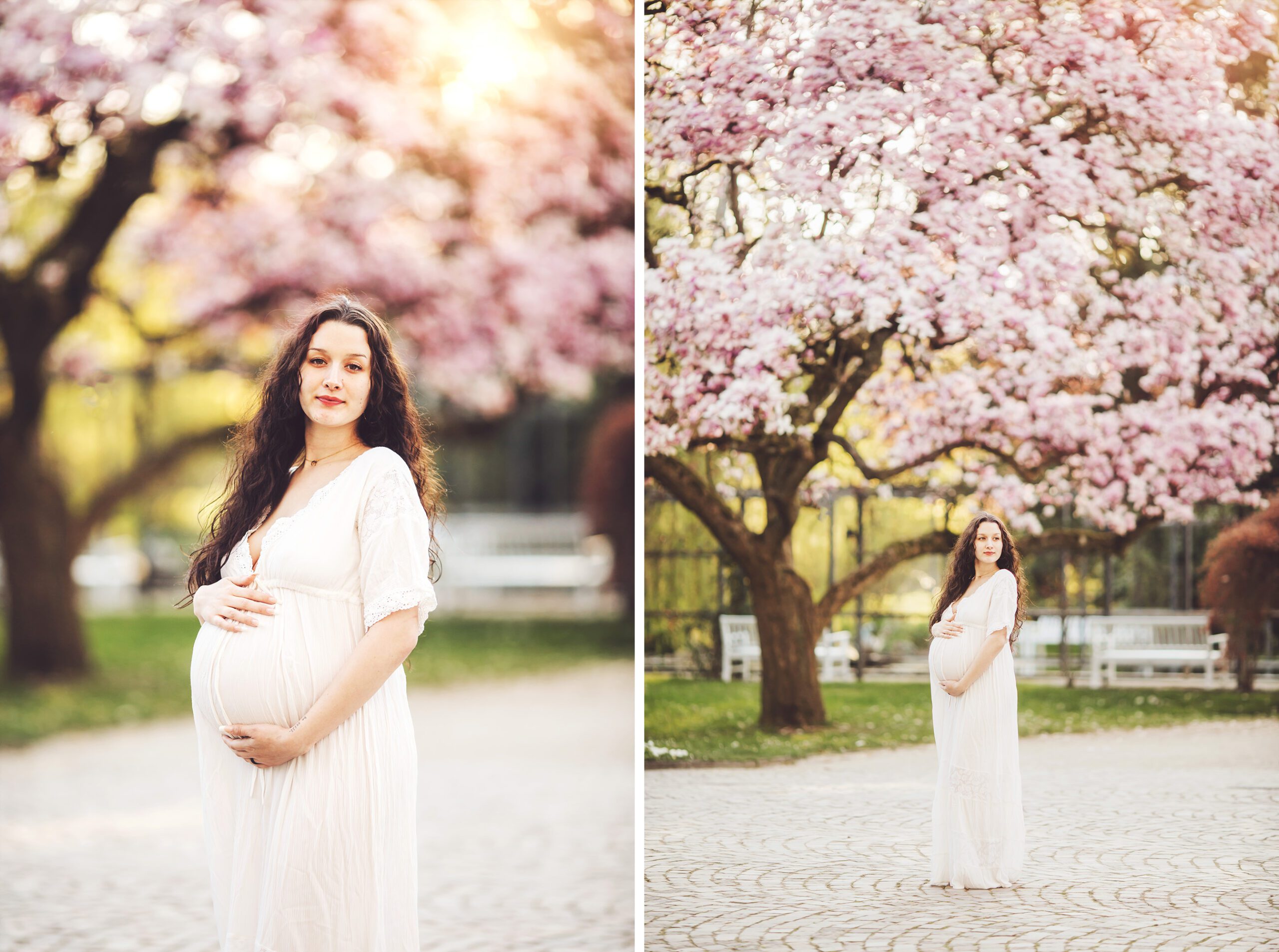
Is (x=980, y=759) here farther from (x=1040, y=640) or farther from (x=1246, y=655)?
(x=1246, y=655)

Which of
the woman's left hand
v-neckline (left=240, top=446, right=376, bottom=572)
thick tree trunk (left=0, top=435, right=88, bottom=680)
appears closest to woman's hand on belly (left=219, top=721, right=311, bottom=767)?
the woman's left hand

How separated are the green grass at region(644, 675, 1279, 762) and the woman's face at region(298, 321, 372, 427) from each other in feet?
4.80

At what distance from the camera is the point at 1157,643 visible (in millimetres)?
3564

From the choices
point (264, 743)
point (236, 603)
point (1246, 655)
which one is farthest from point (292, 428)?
point (1246, 655)

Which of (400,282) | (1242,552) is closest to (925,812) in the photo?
(1242,552)

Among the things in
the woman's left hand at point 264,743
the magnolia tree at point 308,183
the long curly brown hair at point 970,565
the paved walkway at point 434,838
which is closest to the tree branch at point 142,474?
the magnolia tree at point 308,183

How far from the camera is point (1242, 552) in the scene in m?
3.49

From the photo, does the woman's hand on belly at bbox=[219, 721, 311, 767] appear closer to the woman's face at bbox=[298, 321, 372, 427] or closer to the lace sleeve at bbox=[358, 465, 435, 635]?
the lace sleeve at bbox=[358, 465, 435, 635]

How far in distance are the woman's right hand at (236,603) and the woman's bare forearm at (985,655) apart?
1824mm

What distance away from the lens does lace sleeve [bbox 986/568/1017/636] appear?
3.44 meters

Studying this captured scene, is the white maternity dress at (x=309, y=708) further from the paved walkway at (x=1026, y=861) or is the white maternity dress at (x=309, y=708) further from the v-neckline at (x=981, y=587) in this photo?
the v-neckline at (x=981, y=587)

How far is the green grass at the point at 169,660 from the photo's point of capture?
9.19 metres

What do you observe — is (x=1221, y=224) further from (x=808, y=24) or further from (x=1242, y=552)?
(x=808, y=24)

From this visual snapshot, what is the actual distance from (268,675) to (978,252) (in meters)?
2.20
